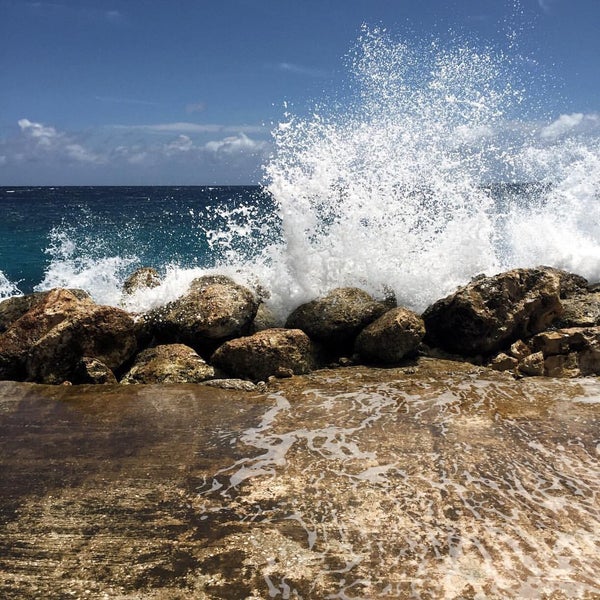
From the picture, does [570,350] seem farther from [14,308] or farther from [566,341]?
[14,308]

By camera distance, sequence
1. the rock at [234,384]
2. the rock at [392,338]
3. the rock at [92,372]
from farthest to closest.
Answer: the rock at [392,338]
the rock at [92,372]
the rock at [234,384]

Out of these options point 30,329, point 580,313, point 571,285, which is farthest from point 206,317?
point 571,285

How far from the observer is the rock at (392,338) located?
22.7 ft

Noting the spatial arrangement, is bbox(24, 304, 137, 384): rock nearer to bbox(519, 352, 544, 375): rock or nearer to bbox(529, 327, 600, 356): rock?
bbox(519, 352, 544, 375): rock

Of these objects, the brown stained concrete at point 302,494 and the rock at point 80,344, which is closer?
the brown stained concrete at point 302,494

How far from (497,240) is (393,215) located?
2487mm

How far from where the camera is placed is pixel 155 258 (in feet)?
62.4

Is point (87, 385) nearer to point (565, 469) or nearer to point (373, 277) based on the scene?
point (373, 277)

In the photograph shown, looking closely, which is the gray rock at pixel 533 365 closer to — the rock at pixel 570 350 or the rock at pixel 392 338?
the rock at pixel 570 350

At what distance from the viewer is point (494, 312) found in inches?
286

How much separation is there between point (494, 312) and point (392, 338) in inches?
57.3

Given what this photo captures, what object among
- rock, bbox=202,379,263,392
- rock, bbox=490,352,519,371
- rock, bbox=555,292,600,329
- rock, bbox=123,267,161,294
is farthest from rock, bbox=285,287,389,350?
rock, bbox=555,292,600,329

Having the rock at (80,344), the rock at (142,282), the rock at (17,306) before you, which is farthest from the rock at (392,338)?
the rock at (17,306)

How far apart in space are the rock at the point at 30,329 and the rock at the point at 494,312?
15.2 feet
